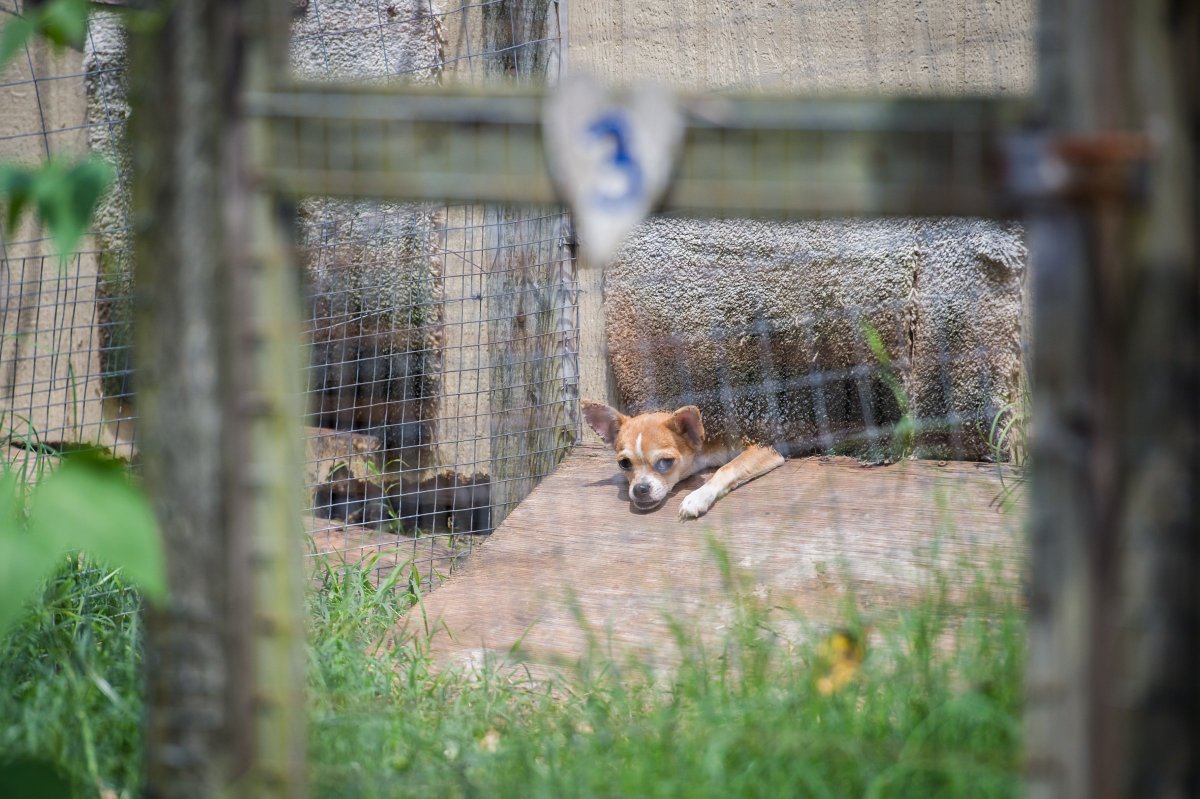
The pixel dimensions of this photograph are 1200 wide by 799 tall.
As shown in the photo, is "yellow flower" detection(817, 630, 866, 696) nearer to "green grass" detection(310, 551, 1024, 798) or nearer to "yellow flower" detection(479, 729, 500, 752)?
"green grass" detection(310, 551, 1024, 798)

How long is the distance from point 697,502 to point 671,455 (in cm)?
42

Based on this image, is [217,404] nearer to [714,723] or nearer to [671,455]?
[714,723]

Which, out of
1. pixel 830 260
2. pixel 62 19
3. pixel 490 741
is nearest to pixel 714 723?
pixel 490 741

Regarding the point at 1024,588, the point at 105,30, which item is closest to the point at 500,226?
the point at 105,30

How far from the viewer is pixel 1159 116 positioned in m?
1.32

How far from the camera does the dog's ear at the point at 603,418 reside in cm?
479

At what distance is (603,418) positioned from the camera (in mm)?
4836

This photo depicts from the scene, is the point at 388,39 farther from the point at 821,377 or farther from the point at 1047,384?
the point at 1047,384

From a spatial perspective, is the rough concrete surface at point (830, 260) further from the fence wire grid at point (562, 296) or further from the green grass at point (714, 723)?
the green grass at point (714, 723)

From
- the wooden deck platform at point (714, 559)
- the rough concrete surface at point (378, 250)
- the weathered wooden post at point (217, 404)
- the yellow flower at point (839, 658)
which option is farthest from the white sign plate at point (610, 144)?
the rough concrete surface at point (378, 250)

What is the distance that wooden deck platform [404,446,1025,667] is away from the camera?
3.31 meters

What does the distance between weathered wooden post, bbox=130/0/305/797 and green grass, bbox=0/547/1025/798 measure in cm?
49

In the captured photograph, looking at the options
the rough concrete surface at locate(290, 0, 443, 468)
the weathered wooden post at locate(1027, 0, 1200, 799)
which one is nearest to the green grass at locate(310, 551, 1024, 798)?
the weathered wooden post at locate(1027, 0, 1200, 799)

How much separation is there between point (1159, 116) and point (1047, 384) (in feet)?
1.12
